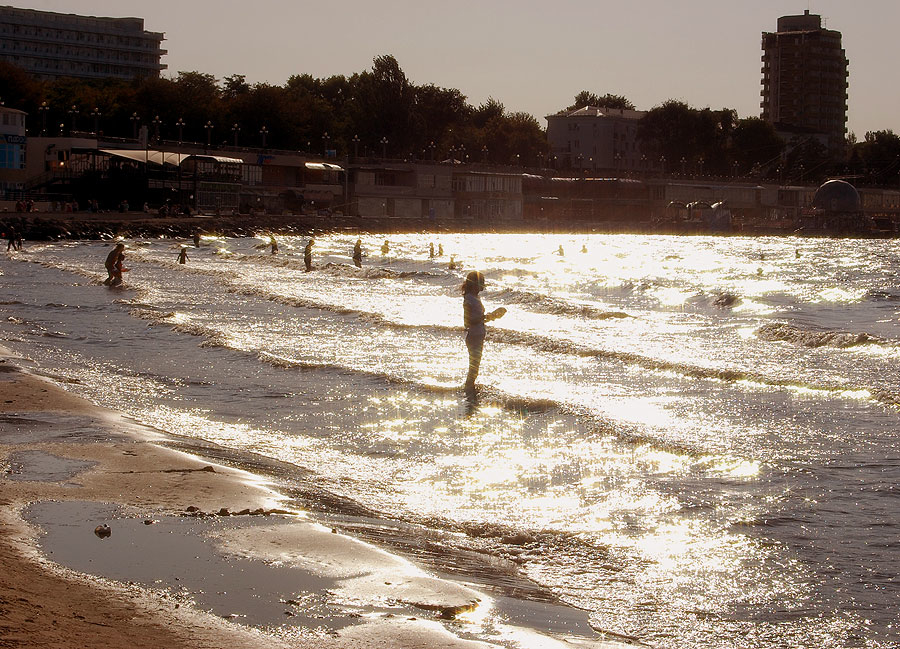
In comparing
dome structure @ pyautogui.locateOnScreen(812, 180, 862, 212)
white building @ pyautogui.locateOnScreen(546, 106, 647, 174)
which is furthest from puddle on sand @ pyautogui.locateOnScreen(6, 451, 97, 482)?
white building @ pyautogui.locateOnScreen(546, 106, 647, 174)

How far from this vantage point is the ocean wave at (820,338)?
76.8 ft

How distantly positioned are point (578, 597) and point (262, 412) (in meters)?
7.50

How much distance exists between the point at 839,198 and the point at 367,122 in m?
60.8

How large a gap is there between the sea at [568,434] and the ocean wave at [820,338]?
93 millimetres

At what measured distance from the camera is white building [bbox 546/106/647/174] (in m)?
180

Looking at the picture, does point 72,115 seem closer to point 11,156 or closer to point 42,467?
point 11,156

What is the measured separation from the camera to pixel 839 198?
13675 cm

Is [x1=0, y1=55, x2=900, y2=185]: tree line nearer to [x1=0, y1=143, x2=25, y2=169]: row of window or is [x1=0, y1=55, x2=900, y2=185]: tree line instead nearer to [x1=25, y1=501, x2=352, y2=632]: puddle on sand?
[x1=0, y1=143, x2=25, y2=169]: row of window

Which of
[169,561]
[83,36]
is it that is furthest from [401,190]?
[169,561]

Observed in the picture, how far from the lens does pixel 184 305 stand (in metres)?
29.2

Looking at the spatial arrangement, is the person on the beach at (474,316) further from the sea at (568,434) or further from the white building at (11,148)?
the white building at (11,148)

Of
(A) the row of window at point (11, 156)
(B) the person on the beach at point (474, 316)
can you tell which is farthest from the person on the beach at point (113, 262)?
(A) the row of window at point (11, 156)

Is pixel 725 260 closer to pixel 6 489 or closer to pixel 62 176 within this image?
pixel 62 176

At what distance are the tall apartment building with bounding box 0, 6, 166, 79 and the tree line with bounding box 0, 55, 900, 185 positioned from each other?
3763 cm
